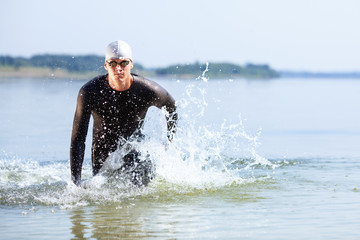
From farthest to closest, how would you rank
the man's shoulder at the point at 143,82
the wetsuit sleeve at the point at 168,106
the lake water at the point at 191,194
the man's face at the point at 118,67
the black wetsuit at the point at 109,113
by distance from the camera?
the wetsuit sleeve at the point at 168,106 < the man's shoulder at the point at 143,82 < the black wetsuit at the point at 109,113 < the man's face at the point at 118,67 < the lake water at the point at 191,194

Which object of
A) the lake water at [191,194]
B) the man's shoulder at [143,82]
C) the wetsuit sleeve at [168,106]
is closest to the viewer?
the lake water at [191,194]

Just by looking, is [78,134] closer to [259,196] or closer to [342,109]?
[259,196]

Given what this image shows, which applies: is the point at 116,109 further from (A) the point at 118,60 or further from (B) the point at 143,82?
(A) the point at 118,60

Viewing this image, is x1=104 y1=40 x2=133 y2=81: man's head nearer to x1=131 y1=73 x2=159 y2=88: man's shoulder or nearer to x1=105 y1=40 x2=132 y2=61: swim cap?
x1=105 y1=40 x2=132 y2=61: swim cap

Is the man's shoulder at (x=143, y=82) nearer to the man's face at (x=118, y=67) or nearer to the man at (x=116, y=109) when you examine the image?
the man at (x=116, y=109)

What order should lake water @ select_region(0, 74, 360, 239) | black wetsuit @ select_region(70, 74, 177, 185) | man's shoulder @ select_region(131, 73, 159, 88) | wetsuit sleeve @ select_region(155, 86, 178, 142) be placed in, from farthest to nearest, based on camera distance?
wetsuit sleeve @ select_region(155, 86, 178, 142), man's shoulder @ select_region(131, 73, 159, 88), black wetsuit @ select_region(70, 74, 177, 185), lake water @ select_region(0, 74, 360, 239)

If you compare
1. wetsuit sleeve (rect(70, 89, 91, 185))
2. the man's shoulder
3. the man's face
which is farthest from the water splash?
the man's face

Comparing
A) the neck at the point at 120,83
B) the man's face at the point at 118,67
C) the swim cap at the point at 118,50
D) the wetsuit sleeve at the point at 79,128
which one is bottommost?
the wetsuit sleeve at the point at 79,128

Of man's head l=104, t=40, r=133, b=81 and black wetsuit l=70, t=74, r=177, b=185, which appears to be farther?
black wetsuit l=70, t=74, r=177, b=185

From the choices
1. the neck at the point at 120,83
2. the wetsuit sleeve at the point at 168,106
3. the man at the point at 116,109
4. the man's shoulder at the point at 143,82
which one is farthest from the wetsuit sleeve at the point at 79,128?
the wetsuit sleeve at the point at 168,106

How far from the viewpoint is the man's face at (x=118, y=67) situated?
27.5 feet

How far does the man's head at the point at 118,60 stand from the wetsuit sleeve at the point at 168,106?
0.49 m

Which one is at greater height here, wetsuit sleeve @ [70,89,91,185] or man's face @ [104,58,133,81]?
man's face @ [104,58,133,81]

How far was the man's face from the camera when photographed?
27.5ft
